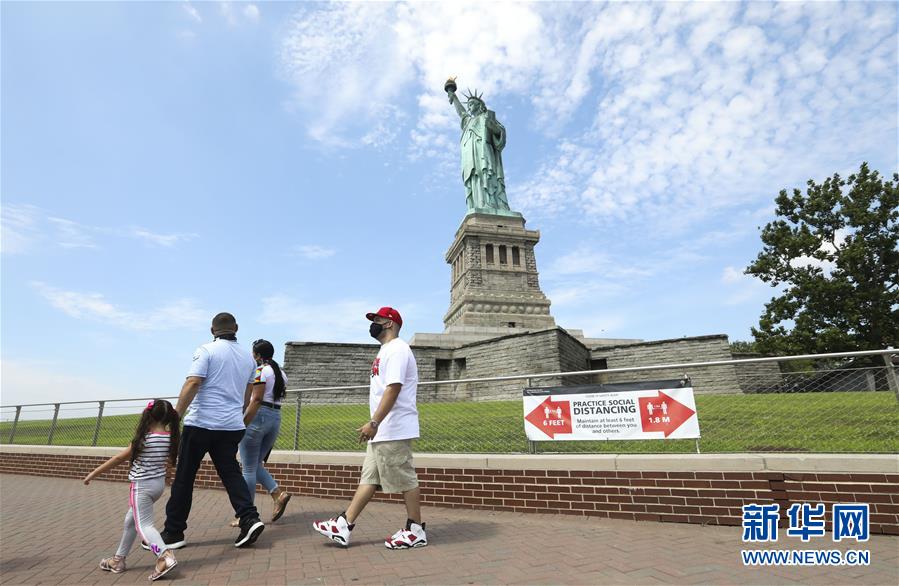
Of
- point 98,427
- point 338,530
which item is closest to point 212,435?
point 338,530

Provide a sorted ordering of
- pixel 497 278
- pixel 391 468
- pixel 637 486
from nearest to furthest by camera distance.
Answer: pixel 391 468 < pixel 637 486 < pixel 497 278

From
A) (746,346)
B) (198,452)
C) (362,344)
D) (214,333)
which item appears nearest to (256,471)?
(198,452)

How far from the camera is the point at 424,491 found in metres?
6.09

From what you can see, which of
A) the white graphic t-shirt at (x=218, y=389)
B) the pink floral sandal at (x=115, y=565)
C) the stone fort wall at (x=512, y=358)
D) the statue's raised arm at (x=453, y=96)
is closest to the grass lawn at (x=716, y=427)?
the white graphic t-shirt at (x=218, y=389)

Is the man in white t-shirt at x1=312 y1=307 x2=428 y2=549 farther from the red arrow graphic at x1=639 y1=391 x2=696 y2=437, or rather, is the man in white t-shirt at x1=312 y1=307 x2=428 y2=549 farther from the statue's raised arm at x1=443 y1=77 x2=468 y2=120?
the statue's raised arm at x1=443 y1=77 x2=468 y2=120

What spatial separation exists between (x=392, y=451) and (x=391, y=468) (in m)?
0.15

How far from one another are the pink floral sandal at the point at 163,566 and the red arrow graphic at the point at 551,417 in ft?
13.3

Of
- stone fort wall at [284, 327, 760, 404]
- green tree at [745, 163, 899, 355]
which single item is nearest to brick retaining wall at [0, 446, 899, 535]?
stone fort wall at [284, 327, 760, 404]

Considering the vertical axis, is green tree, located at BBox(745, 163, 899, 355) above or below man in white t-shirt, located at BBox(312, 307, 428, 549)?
above

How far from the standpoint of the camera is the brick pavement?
136 inches

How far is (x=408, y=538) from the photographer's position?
4.12m

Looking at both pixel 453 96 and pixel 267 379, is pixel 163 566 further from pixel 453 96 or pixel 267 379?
pixel 453 96

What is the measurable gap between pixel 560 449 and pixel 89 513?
251 inches

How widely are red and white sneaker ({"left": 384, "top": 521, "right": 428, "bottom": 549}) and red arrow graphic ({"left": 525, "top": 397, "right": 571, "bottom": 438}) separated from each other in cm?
231
